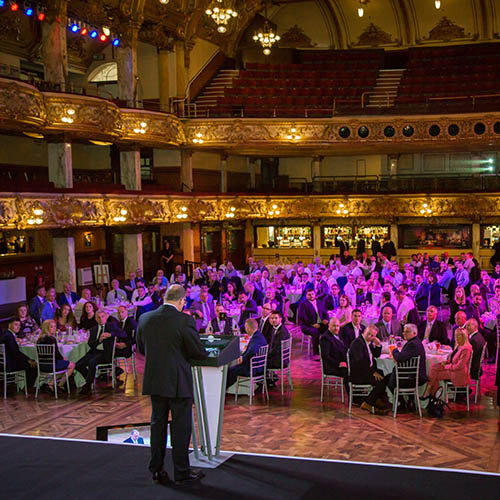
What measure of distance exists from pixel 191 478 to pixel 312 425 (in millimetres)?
4255

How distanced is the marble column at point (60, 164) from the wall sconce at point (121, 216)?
74.0 inches

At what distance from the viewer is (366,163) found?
3178cm

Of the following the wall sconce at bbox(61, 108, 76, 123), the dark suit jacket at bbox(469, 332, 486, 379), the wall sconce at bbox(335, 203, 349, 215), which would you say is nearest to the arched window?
the wall sconce at bbox(61, 108, 76, 123)

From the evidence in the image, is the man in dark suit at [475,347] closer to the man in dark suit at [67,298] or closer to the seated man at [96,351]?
the seated man at [96,351]

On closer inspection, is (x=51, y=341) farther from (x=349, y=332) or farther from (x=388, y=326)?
(x=388, y=326)

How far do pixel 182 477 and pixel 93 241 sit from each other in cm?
2288

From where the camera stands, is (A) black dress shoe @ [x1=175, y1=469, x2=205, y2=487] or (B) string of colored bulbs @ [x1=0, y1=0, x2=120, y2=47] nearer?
(A) black dress shoe @ [x1=175, y1=469, x2=205, y2=487]

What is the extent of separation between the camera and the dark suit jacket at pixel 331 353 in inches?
390

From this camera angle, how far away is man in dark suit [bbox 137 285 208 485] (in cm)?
480

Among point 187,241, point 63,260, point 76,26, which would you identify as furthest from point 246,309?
point 187,241

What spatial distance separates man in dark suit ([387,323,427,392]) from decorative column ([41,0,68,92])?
15.4 meters

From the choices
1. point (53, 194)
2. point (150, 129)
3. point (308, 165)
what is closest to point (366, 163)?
point (308, 165)

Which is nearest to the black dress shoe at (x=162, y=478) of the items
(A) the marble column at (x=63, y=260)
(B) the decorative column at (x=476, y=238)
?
(A) the marble column at (x=63, y=260)

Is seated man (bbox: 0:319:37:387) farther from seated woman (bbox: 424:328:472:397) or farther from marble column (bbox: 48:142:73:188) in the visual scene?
marble column (bbox: 48:142:73:188)
